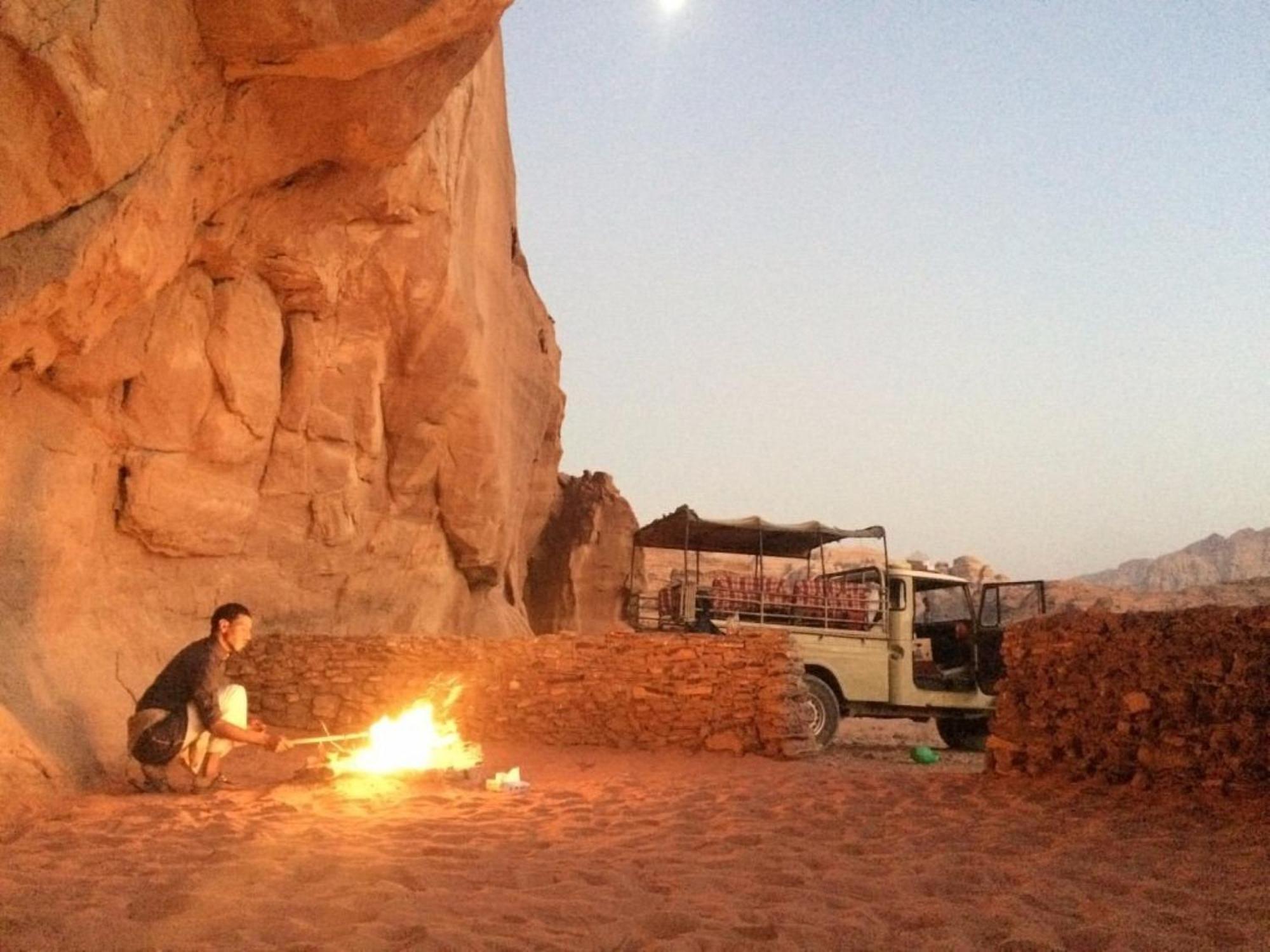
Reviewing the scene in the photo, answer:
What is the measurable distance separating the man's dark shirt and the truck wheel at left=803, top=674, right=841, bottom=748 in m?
6.15

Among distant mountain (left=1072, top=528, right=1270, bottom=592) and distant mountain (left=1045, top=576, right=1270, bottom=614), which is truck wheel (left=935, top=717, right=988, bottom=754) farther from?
distant mountain (left=1072, top=528, right=1270, bottom=592)

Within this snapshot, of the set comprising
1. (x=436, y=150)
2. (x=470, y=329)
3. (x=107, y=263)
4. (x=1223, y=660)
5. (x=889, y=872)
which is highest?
(x=436, y=150)

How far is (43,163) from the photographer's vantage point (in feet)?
17.9

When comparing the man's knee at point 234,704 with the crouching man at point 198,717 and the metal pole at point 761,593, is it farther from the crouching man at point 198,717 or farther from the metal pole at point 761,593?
the metal pole at point 761,593

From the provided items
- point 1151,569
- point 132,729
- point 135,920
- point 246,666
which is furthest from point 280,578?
point 1151,569

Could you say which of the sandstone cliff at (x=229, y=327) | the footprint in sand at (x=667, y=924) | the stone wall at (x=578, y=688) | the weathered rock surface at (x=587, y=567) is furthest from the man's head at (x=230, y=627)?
the weathered rock surface at (x=587, y=567)

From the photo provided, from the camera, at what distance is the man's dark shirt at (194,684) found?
18.4ft

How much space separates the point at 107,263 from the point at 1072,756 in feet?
25.7

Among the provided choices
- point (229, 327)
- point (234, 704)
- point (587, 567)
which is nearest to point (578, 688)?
point (234, 704)

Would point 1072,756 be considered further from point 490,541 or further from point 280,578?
point 490,541

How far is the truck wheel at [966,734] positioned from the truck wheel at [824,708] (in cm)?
229

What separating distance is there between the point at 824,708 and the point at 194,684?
6.56 meters

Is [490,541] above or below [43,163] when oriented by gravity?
below

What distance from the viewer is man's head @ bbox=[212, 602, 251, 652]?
19.2 feet
